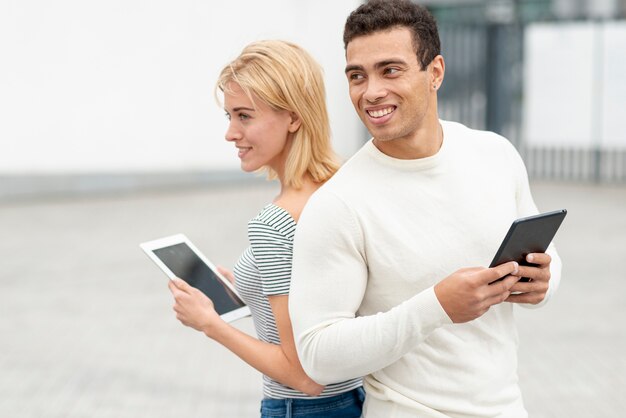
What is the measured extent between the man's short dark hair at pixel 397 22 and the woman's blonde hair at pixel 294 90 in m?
0.20

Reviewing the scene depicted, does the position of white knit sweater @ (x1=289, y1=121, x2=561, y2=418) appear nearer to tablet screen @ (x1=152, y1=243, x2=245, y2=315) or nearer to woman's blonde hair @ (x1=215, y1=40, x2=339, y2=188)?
woman's blonde hair @ (x1=215, y1=40, x2=339, y2=188)

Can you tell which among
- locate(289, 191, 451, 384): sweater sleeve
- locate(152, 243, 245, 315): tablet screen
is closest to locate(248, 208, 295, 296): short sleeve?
locate(289, 191, 451, 384): sweater sleeve

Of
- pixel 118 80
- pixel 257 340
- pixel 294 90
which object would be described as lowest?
pixel 118 80

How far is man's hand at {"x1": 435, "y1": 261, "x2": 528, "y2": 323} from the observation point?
191 centimetres

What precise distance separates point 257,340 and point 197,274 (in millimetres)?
299

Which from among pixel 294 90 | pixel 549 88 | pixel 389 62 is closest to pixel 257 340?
pixel 294 90

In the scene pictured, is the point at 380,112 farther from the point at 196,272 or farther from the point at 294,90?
the point at 196,272

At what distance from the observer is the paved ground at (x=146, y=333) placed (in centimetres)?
487

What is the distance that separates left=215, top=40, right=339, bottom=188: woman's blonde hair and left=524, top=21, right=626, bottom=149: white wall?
1276 cm

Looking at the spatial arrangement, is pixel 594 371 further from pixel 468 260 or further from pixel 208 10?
pixel 208 10

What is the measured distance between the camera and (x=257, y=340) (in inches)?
89.4

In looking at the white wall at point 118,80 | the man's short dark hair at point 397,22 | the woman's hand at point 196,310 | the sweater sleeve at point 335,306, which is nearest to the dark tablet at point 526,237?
the sweater sleeve at point 335,306

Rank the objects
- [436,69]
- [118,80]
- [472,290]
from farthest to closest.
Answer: [118,80]
[436,69]
[472,290]

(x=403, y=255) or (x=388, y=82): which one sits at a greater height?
(x=388, y=82)
